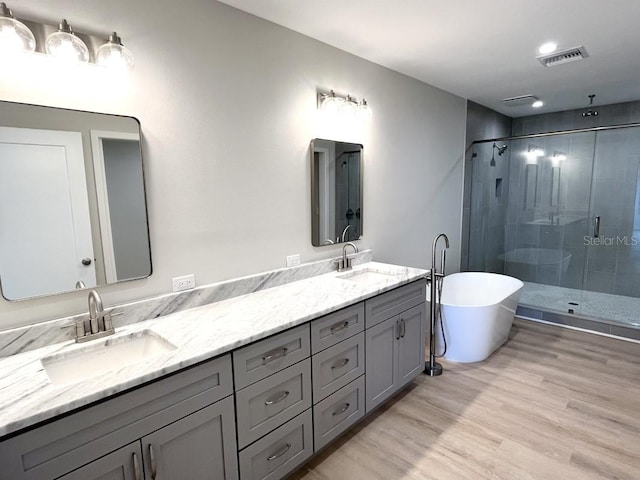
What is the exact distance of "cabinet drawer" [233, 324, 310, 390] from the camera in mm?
1533

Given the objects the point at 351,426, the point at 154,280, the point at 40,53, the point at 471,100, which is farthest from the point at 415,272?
the point at 471,100

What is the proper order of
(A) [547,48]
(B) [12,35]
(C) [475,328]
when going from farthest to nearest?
1. (C) [475,328]
2. (A) [547,48]
3. (B) [12,35]

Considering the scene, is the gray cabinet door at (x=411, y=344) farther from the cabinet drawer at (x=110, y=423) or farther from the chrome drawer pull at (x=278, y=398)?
the cabinet drawer at (x=110, y=423)

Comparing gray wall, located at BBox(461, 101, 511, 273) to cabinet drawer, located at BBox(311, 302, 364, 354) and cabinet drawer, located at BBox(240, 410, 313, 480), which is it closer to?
cabinet drawer, located at BBox(311, 302, 364, 354)

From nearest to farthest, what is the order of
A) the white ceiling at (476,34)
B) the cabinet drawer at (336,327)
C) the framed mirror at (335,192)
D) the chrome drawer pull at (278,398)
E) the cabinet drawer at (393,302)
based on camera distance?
the chrome drawer pull at (278,398) < the cabinet drawer at (336,327) < the white ceiling at (476,34) < the cabinet drawer at (393,302) < the framed mirror at (335,192)

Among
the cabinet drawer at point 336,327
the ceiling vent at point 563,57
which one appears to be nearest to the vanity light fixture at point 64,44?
the cabinet drawer at point 336,327

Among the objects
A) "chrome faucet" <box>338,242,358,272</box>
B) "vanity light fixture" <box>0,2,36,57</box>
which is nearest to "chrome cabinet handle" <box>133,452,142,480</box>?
"vanity light fixture" <box>0,2,36,57</box>

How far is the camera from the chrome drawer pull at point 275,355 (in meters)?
1.62

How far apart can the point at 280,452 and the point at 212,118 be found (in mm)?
1789

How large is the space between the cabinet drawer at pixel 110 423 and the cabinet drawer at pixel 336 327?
0.52 metres

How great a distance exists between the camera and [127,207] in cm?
172

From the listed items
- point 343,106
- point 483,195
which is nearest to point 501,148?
point 483,195

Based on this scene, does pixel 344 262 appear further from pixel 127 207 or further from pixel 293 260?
pixel 127 207

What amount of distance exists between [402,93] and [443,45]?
2.31 ft
